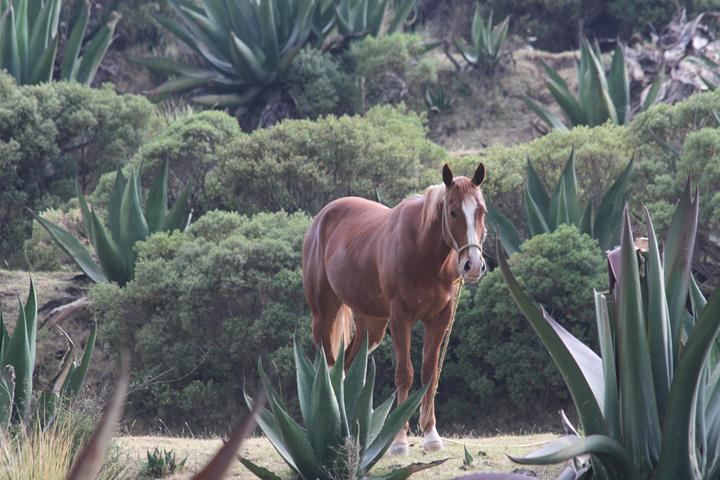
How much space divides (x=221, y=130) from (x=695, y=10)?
11417mm

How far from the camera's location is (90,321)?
48.2 ft

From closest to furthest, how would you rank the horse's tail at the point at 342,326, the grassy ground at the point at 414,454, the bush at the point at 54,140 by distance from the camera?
the grassy ground at the point at 414,454
the horse's tail at the point at 342,326
the bush at the point at 54,140

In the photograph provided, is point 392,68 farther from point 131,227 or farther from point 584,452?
point 584,452

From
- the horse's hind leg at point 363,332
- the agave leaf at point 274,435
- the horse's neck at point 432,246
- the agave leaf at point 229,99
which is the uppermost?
the agave leaf at point 229,99

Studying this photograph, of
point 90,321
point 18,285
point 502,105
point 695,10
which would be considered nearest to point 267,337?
point 90,321

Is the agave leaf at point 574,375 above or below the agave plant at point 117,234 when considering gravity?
above

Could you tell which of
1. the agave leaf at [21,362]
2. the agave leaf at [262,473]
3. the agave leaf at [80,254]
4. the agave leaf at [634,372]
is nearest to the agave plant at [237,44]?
the agave leaf at [80,254]

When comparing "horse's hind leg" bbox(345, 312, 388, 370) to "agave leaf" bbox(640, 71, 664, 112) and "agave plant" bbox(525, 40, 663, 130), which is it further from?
"agave leaf" bbox(640, 71, 664, 112)

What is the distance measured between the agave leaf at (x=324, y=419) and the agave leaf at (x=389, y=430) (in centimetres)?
21

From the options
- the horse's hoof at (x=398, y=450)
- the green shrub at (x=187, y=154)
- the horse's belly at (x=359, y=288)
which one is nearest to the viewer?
the horse's hoof at (x=398, y=450)

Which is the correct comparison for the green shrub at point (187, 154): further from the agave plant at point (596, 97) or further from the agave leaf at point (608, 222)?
the agave leaf at point (608, 222)

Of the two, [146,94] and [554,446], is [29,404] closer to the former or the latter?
[554,446]

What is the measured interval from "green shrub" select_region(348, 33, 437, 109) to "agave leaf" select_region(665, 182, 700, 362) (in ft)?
58.7

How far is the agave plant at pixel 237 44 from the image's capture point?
2111 cm
